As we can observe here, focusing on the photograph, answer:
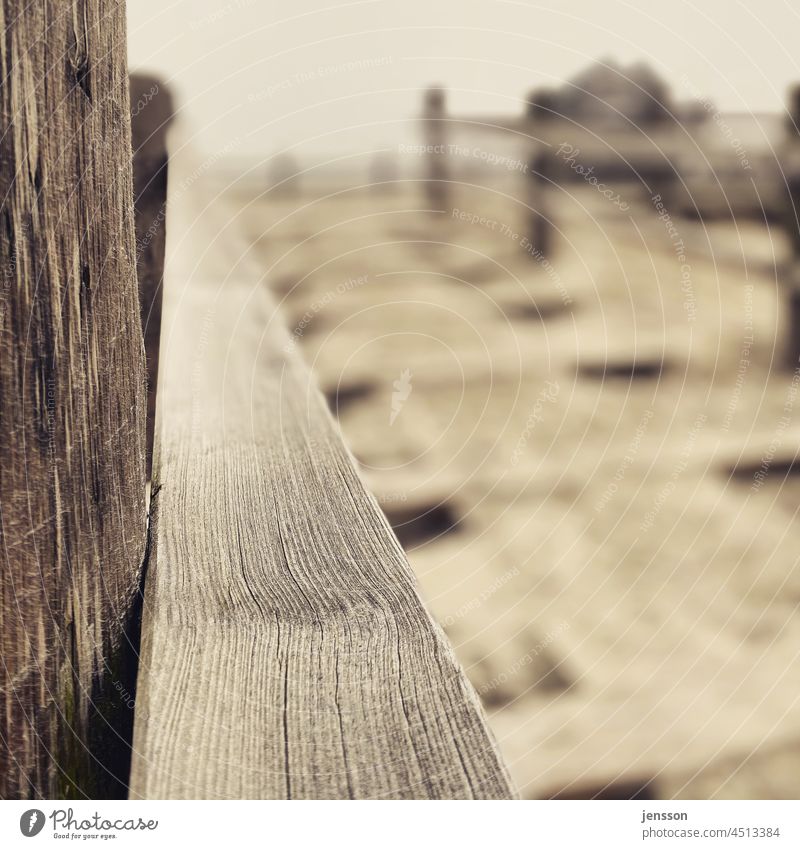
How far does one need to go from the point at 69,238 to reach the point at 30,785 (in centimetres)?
42

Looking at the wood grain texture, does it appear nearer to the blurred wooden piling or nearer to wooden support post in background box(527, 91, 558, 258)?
the blurred wooden piling

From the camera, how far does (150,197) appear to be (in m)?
1.30

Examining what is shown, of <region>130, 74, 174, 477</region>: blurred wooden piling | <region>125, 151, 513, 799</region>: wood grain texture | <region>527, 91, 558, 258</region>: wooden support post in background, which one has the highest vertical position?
<region>527, 91, 558, 258</region>: wooden support post in background

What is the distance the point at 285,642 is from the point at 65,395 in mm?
244

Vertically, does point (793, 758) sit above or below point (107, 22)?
below

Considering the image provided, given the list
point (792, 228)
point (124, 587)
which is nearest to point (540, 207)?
point (792, 228)

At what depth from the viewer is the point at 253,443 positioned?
92cm

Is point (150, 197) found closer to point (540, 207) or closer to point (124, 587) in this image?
point (124, 587)

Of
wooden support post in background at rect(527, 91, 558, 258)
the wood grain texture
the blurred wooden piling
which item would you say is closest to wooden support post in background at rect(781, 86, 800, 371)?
wooden support post in background at rect(527, 91, 558, 258)

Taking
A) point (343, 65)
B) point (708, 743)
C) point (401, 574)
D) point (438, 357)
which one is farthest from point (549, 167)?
point (401, 574)

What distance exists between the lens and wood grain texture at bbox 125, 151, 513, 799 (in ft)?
1.72

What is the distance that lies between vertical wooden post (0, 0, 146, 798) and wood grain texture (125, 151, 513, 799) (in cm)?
7

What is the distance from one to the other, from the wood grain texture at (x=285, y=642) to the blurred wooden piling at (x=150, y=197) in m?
0.24

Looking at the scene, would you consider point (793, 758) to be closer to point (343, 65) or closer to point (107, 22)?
point (343, 65)
